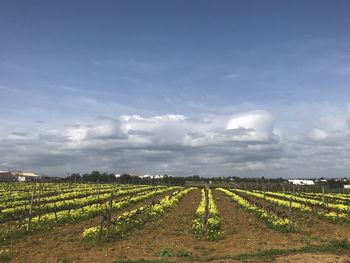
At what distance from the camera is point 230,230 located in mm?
21406

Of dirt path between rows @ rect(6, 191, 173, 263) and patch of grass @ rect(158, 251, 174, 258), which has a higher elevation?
patch of grass @ rect(158, 251, 174, 258)

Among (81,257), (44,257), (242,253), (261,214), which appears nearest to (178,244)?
(242,253)

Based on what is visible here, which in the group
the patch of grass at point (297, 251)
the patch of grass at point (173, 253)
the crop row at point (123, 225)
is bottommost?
the patch of grass at point (173, 253)

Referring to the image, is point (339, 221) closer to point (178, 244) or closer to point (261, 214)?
point (261, 214)

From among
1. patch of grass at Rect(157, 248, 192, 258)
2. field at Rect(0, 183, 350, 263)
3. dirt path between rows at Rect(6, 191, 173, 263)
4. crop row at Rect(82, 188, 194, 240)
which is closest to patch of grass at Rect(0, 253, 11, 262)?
field at Rect(0, 183, 350, 263)

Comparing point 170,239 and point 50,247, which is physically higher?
point 170,239

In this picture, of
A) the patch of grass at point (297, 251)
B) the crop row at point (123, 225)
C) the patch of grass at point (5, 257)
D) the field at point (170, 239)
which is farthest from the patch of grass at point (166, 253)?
the patch of grass at point (5, 257)

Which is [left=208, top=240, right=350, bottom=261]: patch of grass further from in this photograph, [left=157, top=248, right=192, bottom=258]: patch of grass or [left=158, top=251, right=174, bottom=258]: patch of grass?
[left=158, top=251, right=174, bottom=258]: patch of grass

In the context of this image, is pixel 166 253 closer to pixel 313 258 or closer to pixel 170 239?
pixel 170 239

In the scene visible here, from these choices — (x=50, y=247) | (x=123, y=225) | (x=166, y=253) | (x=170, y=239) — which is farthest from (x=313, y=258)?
(x=123, y=225)

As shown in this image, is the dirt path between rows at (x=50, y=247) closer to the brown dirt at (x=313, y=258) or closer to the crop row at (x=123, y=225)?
the crop row at (x=123, y=225)

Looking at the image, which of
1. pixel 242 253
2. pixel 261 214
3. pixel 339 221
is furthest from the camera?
pixel 261 214

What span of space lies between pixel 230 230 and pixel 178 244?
17.3 feet

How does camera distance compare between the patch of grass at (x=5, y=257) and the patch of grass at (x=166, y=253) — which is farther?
the patch of grass at (x=166, y=253)
